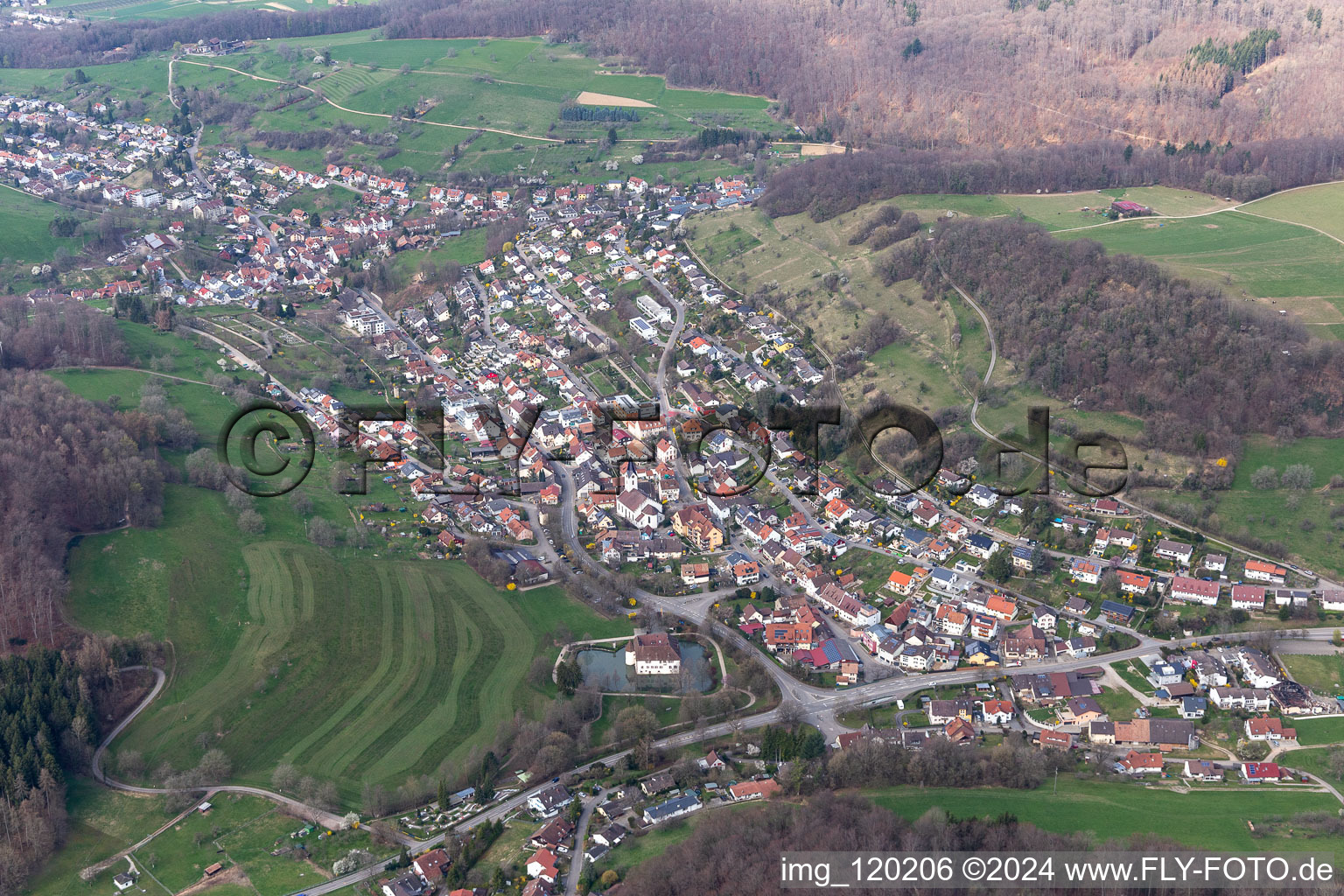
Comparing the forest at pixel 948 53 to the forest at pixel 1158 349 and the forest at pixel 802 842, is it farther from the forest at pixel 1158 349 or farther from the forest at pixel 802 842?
the forest at pixel 802 842

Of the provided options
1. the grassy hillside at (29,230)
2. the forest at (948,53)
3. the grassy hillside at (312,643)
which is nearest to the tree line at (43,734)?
the grassy hillside at (312,643)

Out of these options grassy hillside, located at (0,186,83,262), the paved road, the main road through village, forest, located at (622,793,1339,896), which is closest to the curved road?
the main road through village

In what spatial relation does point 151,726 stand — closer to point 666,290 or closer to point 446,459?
point 446,459

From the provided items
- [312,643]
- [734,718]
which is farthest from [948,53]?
[312,643]

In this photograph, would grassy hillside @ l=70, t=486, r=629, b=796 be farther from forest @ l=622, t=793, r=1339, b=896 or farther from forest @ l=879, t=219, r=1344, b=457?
forest @ l=879, t=219, r=1344, b=457

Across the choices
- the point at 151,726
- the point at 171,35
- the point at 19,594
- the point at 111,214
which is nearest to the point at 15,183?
the point at 111,214
